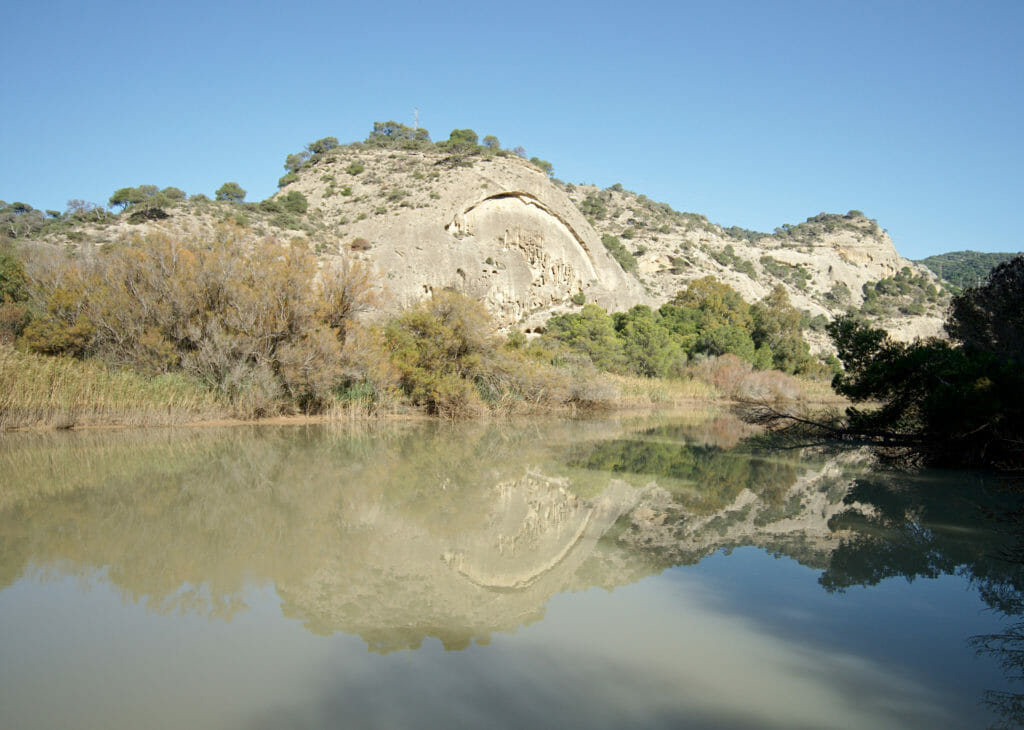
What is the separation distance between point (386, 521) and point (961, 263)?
115 metres

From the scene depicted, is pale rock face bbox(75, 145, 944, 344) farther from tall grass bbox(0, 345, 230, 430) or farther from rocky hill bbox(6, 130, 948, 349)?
tall grass bbox(0, 345, 230, 430)

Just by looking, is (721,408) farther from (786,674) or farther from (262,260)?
(786,674)

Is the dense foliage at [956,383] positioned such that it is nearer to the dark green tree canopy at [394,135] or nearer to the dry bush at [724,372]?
the dry bush at [724,372]

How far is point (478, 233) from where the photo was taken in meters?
36.3

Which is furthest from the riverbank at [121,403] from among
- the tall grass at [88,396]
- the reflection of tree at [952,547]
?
the reflection of tree at [952,547]

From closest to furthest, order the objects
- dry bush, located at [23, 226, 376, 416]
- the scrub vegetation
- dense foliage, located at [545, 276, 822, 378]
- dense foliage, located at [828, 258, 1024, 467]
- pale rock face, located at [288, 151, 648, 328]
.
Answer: dense foliage, located at [828, 258, 1024, 467]
the scrub vegetation
dry bush, located at [23, 226, 376, 416]
dense foliage, located at [545, 276, 822, 378]
pale rock face, located at [288, 151, 648, 328]

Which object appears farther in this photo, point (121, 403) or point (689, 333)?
point (689, 333)

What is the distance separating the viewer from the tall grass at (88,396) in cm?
1387

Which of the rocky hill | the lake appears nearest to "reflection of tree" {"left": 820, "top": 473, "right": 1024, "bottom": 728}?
the lake

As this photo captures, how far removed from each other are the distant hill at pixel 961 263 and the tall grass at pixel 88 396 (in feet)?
271

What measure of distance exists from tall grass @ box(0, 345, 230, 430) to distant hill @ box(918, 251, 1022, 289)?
271 ft

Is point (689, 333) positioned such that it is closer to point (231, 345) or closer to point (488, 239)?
point (488, 239)

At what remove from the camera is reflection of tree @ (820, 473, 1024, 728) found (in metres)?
4.81

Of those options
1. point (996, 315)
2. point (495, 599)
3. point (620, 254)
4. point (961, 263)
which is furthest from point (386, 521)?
point (961, 263)
